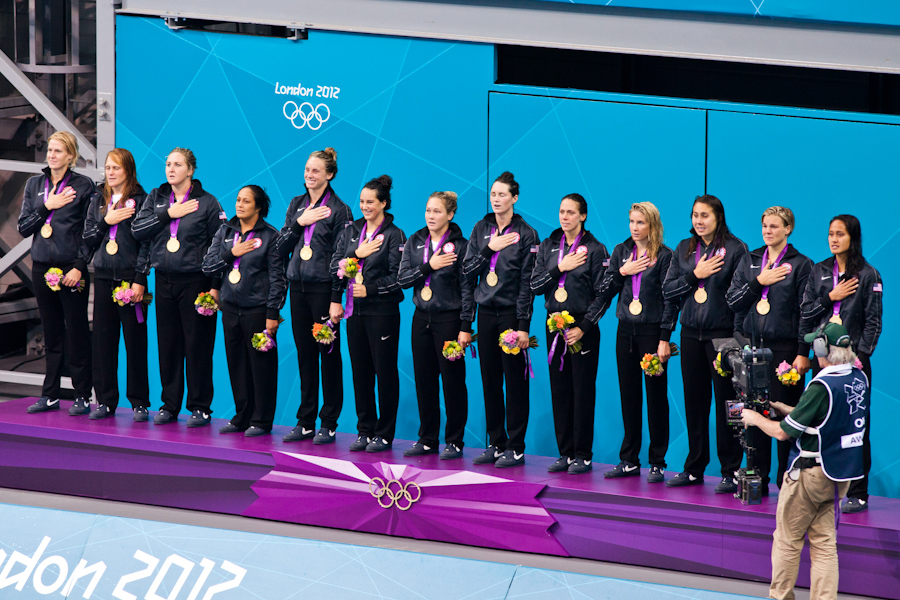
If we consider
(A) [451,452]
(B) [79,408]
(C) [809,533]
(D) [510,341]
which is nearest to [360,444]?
(A) [451,452]

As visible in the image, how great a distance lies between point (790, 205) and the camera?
26.1 feet

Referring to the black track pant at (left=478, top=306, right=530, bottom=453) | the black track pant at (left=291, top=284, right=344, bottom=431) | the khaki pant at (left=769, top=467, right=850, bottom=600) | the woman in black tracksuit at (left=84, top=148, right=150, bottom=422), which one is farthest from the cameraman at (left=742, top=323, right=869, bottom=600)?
the woman in black tracksuit at (left=84, top=148, right=150, bottom=422)

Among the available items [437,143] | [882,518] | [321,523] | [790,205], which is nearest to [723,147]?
[790,205]

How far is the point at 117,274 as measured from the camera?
8.49 m

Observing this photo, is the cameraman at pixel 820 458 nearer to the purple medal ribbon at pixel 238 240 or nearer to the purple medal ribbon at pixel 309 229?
the purple medal ribbon at pixel 309 229

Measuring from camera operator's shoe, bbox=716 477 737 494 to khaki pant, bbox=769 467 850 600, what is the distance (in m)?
0.83

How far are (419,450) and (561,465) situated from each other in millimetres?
983

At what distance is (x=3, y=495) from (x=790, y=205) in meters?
5.93

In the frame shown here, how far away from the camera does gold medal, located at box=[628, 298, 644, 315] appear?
737cm

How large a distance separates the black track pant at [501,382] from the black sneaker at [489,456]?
33 millimetres

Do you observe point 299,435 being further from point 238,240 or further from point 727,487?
point 727,487

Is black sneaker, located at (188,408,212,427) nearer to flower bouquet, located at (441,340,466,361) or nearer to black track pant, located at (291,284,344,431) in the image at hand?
black track pant, located at (291,284,344,431)

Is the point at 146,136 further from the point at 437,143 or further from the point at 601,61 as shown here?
the point at 601,61

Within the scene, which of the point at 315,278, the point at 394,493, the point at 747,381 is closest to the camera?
the point at 747,381
